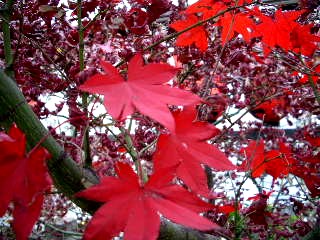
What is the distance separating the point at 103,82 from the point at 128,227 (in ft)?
0.95

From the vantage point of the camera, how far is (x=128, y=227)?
67 cm

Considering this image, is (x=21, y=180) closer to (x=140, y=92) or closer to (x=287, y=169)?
(x=140, y=92)

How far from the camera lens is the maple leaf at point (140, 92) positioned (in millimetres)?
655

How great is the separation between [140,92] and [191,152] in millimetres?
225

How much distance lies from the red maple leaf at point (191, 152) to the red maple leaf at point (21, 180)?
0.25 m

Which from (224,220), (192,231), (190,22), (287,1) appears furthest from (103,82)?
(287,1)

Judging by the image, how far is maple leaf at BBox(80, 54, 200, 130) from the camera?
0.66m

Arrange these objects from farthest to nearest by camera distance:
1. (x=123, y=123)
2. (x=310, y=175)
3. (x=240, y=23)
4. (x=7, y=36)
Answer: (x=310, y=175), (x=240, y=23), (x=123, y=123), (x=7, y=36)

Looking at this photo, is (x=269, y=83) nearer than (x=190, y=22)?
No

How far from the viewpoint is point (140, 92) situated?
0.71m

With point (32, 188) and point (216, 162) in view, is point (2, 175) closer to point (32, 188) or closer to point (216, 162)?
point (32, 188)

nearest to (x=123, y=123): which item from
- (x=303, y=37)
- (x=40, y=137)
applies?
(x=40, y=137)

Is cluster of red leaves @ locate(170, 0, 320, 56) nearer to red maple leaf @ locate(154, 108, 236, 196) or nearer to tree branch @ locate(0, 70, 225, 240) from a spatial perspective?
red maple leaf @ locate(154, 108, 236, 196)

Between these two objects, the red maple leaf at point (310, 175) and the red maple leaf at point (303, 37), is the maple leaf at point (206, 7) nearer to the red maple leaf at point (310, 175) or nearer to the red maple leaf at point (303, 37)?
the red maple leaf at point (303, 37)
